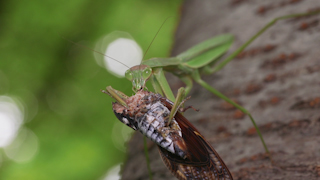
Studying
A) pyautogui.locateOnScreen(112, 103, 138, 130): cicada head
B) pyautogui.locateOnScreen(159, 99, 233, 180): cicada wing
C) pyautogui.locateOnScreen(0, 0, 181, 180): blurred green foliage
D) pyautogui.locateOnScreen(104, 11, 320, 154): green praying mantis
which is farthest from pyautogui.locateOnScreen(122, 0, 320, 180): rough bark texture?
pyautogui.locateOnScreen(0, 0, 181, 180): blurred green foliage

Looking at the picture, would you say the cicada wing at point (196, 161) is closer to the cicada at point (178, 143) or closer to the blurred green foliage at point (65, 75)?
the cicada at point (178, 143)

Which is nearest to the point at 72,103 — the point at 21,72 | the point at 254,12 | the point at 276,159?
the point at 21,72

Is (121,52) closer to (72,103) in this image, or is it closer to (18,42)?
(72,103)

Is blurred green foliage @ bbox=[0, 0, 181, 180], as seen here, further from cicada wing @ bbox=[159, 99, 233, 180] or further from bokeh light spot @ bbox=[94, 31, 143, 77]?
cicada wing @ bbox=[159, 99, 233, 180]

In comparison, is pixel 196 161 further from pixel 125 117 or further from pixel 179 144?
pixel 125 117

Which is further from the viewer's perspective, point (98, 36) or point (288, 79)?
point (98, 36)

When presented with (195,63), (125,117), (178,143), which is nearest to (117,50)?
(195,63)
